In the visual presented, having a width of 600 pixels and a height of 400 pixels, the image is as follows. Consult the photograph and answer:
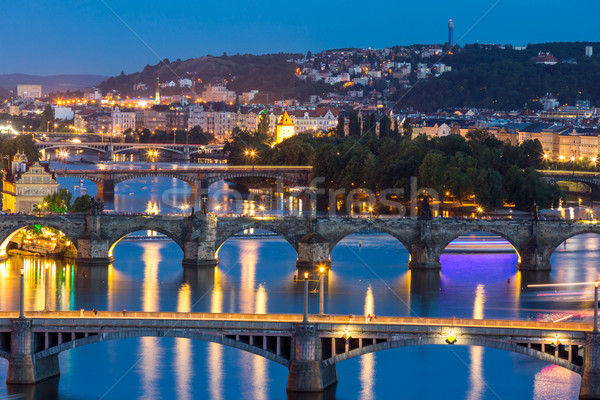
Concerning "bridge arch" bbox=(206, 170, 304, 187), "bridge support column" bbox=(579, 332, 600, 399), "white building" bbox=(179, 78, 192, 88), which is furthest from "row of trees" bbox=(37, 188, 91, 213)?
"white building" bbox=(179, 78, 192, 88)

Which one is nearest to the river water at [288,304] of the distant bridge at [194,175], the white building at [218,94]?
the distant bridge at [194,175]

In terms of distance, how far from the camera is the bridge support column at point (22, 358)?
81.1 ft

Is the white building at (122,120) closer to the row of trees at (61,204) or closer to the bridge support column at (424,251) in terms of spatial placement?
the row of trees at (61,204)

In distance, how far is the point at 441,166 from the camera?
54.6 meters

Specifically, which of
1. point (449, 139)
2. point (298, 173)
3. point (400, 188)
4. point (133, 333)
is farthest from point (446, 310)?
point (298, 173)

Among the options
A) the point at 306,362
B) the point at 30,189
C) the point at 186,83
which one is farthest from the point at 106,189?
the point at 186,83

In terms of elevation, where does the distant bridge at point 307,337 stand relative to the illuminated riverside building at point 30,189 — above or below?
below

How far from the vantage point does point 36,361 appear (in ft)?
82.5

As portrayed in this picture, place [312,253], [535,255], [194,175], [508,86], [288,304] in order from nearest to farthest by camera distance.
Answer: [288,304] < [312,253] < [535,255] < [194,175] < [508,86]

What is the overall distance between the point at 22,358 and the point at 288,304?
9789mm

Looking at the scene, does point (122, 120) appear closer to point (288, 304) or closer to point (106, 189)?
point (106, 189)

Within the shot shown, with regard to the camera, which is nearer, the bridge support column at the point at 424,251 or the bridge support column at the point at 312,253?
the bridge support column at the point at 312,253

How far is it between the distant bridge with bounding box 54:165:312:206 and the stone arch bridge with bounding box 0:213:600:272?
16.8 metres

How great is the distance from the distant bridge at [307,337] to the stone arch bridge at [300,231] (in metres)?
14.0
